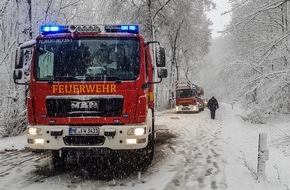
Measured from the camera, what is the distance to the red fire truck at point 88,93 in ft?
24.2

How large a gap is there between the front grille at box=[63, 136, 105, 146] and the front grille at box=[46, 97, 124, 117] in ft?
1.44

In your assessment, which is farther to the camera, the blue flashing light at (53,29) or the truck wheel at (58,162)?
the truck wheel at (58,162)

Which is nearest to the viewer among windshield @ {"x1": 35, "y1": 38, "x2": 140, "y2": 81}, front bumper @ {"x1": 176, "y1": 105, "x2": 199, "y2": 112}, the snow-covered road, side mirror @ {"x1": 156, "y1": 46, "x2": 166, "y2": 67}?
the snow-covered road

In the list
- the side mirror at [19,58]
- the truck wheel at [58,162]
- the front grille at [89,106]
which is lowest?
the truck wheel at [58,162]

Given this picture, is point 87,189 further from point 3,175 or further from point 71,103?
point 3,175

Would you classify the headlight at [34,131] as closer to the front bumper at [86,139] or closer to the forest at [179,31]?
the front bumper at [86,139]

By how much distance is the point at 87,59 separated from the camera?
7.71 metres

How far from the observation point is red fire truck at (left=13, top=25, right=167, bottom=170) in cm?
738

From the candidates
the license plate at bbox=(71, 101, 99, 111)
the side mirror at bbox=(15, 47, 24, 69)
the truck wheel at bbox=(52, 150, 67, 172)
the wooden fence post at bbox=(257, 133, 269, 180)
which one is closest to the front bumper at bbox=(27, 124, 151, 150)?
the license plate at bbox=(71, 101, 99, 111)

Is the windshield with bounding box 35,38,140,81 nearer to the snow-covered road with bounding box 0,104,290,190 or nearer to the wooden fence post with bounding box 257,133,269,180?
the snow-covered road with bounding box 0,104,290,190

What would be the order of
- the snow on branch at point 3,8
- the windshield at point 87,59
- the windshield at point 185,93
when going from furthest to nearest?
the windshield at point 185,93
the snow on branch at point 3,8
the windshield at point 87,59

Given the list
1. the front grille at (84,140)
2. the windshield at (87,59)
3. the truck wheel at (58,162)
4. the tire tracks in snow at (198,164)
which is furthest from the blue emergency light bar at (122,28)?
the tire tracks in snow at (198,164)

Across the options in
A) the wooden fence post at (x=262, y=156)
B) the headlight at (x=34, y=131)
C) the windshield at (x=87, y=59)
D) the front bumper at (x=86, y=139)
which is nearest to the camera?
the front bumper at (x=86, y=139)

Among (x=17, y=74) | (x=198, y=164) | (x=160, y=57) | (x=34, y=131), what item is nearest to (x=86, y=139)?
(x=34, y=131)
